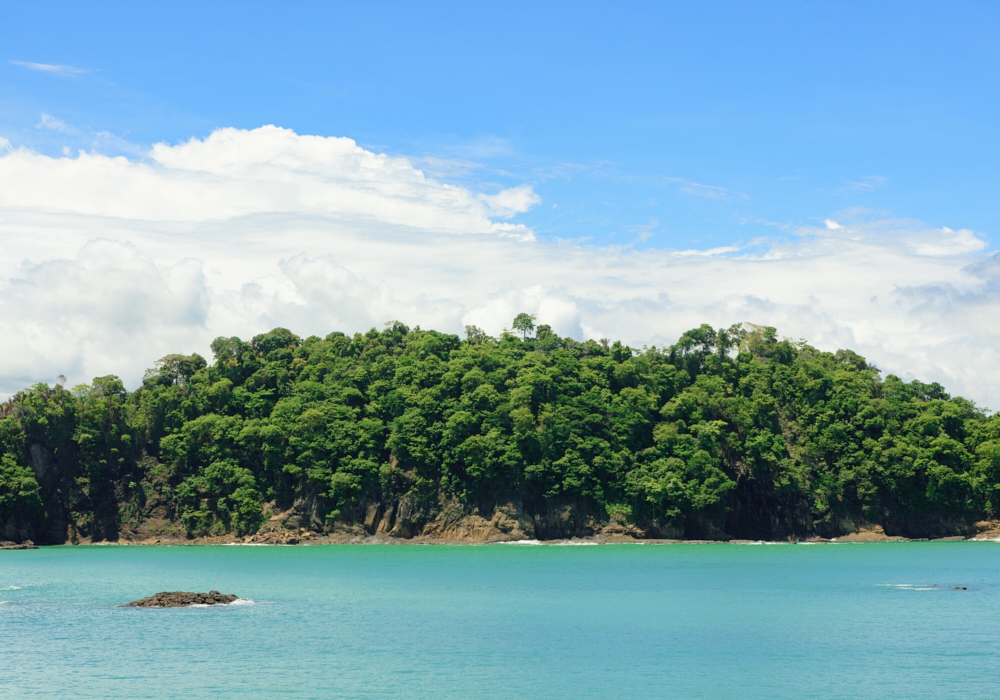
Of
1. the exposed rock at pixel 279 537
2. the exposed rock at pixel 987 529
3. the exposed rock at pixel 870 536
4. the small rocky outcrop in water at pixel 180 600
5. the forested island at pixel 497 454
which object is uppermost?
the forested island at pixel 497 454

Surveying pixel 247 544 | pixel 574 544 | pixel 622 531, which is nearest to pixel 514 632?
pixel 574 544

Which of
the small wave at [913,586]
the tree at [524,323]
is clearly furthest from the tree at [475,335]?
the small wave at [913,586]

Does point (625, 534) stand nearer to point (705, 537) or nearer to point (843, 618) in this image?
point (705, 537)

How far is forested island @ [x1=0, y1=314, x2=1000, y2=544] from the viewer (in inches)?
Result: 3369

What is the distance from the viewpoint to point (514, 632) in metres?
33.3

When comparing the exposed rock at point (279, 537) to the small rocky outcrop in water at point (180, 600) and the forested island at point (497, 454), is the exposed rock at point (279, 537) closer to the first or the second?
the forested island at point (497, 454)

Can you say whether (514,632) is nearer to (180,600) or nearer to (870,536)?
(180,600)

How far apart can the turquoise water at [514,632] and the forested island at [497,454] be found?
26.1 metres

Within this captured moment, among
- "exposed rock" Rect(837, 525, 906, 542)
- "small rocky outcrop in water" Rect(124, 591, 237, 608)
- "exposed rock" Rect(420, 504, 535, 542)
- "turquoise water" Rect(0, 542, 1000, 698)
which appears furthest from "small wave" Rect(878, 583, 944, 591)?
"exposed rock" Rect(420, 504, 535, 542)

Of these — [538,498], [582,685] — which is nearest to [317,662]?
[582,685]

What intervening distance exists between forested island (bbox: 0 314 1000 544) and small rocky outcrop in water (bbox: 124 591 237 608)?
4654 centimetres

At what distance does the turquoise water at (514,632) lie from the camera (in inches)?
987

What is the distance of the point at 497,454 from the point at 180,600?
47771 mm

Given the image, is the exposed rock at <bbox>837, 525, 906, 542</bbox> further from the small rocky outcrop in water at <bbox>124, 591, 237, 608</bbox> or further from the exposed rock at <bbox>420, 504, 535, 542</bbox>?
the small rocky outcrop in water at <bbox>124, 591, 237, 608</bbox>
